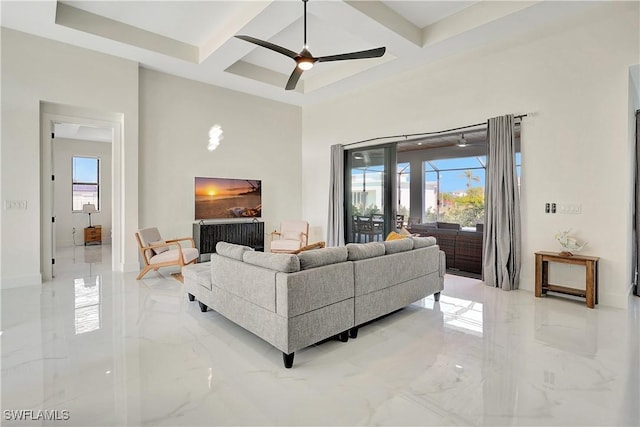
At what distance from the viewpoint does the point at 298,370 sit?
246cm

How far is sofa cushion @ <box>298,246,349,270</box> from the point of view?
2691 mm

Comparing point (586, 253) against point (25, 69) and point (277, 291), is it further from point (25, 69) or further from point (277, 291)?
point (25, 69)

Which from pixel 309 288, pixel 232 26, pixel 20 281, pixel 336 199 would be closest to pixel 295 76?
pixel 232 26

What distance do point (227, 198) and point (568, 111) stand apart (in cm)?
572

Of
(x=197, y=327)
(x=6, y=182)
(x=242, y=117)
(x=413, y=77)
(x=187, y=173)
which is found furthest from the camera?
(x=242, y=117)

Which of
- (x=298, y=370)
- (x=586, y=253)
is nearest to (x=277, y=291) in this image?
(x=298, y=370)

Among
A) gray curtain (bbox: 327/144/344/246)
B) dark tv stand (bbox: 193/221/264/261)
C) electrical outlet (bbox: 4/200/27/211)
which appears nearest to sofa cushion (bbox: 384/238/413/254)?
gray curtain (bbox: 327/144/344/246)

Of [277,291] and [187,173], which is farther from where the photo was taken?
[187,173]

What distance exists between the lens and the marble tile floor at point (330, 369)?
1.95 meters

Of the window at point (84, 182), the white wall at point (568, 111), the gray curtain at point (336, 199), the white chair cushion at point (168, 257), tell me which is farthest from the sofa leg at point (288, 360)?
the window at point (84, 182)

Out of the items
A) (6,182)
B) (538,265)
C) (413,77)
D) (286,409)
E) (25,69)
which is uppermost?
(413,77)

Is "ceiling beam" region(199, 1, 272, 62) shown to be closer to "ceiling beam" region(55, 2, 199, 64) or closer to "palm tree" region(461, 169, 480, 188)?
"ceiling beam" region(55, 2, 199, 64)

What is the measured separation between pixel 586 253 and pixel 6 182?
7551 millimetres

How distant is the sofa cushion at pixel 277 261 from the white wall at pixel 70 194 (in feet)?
28.3
